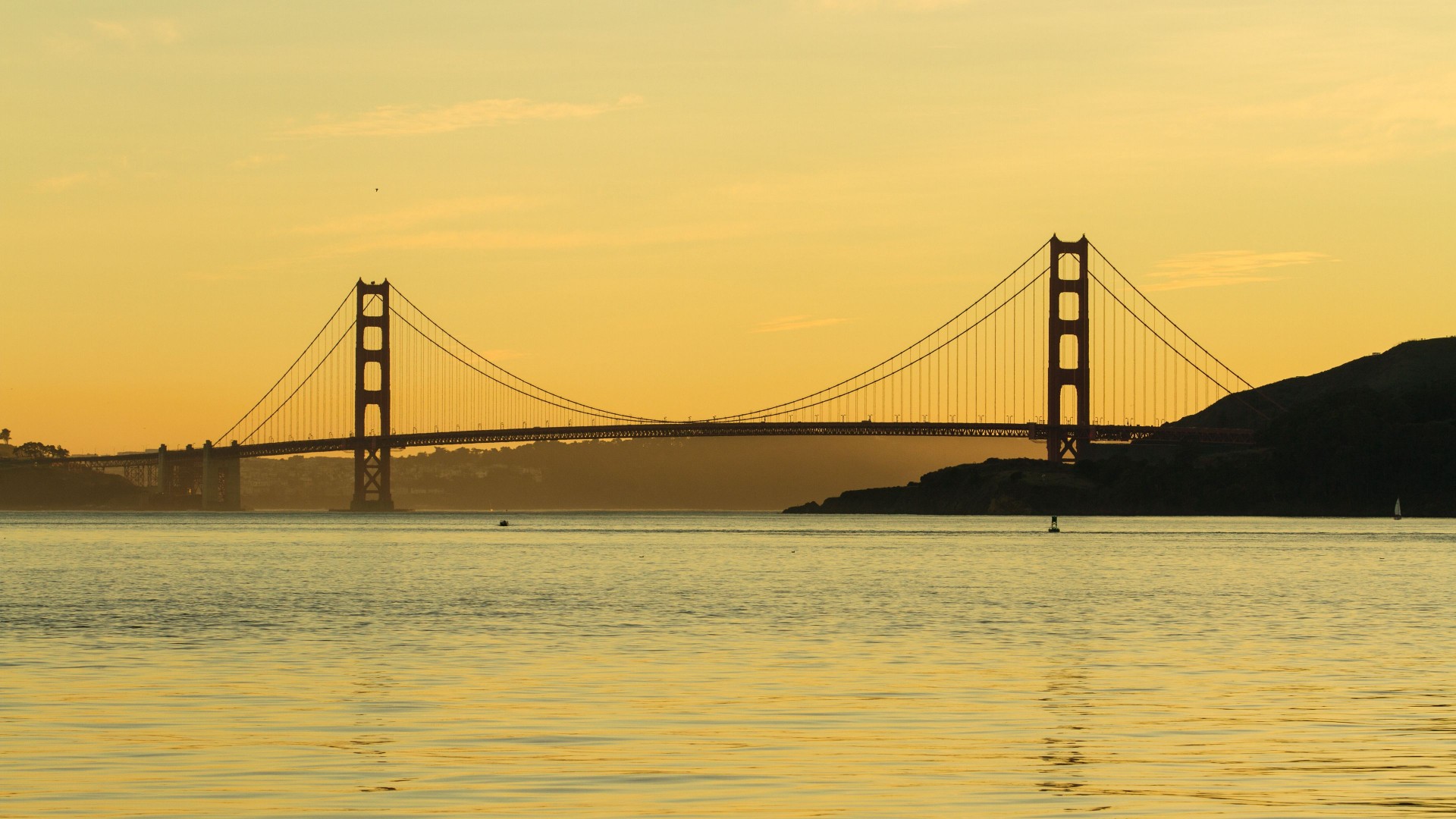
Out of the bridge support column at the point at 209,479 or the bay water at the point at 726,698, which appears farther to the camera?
the bridge support column at the point at 209,479

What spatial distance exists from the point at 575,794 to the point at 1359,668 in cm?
1290

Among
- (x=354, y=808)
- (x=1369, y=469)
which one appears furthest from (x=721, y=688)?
(x=1369, y=469)

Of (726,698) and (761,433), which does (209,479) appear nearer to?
(761,433)

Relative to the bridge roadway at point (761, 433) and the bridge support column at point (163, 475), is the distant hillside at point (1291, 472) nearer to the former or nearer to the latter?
the bridge roadway at point (761, 433)

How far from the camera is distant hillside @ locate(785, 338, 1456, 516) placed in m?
133

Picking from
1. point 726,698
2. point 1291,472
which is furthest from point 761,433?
point 726,698

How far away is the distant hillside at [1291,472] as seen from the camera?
133000 millimetres

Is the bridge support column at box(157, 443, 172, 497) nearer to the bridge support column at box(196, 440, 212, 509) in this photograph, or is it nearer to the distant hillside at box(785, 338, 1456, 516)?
the bridge support column at box(196, 440, 212, 509)

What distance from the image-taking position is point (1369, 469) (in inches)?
→ 5285

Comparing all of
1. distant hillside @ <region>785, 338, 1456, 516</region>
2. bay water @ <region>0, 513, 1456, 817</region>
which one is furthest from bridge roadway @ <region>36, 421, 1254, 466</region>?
bay water @ <region>0, 513, 1456, 817</region>

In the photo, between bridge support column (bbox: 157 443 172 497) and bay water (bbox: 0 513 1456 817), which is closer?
bay water (bbox: 0 513 1456 817)

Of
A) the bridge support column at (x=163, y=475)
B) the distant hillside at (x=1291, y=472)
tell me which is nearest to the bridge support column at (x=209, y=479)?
the bridge support column at (x=163, y=475)

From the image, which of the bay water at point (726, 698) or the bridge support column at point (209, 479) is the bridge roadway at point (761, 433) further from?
the bay water at point (726, 698)

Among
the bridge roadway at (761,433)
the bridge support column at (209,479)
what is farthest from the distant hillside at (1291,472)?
the bridge support column at (209,479)
